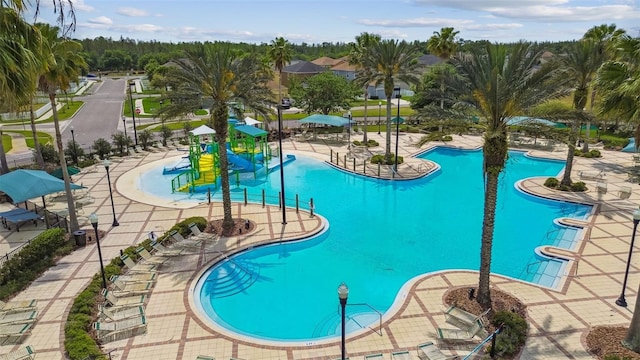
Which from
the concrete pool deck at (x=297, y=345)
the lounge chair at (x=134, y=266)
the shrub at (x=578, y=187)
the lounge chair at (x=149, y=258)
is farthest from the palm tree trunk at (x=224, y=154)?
the shrub at (x=578, y=187)

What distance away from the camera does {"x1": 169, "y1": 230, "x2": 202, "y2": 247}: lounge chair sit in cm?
1948

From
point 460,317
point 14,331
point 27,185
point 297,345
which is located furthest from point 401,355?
point 27,185

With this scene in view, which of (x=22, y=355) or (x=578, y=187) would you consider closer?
(x=22, y=355)

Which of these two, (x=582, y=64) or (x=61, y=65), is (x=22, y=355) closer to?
(x=61, y=65)

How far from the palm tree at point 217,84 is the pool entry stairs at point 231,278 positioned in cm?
388

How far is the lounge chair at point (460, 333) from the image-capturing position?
13375mm

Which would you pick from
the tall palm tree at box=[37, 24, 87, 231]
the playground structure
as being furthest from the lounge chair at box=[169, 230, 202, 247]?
the playground structure

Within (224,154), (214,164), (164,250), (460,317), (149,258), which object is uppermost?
(224,154)

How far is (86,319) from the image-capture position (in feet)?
46.2

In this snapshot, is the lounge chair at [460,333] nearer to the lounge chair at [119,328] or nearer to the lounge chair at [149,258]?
the lounge chair at [119,328]

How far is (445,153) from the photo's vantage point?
1587 inches

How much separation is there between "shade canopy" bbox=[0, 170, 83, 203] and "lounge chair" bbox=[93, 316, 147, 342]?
10.6 metres

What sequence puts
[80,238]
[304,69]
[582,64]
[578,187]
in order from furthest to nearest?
1. [304,69]
2. [578,187]
3. [582,64]
4. [80,238]

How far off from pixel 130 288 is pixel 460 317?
1194cm
